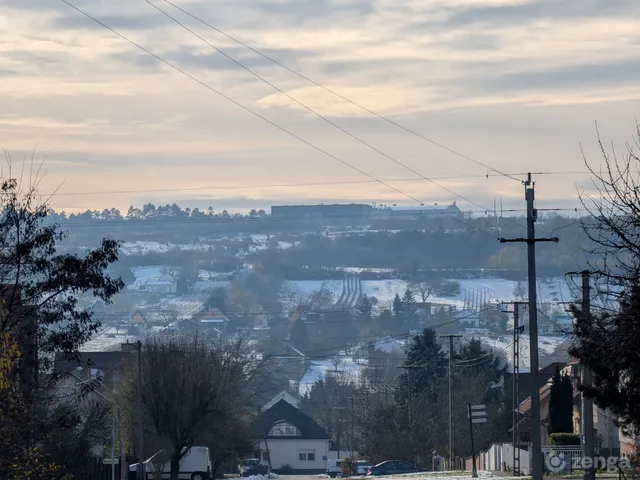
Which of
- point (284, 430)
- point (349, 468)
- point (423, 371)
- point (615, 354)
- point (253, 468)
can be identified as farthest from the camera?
point (284, 430)

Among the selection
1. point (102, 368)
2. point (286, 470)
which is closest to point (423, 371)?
point (102, 368)

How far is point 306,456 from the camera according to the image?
417ft

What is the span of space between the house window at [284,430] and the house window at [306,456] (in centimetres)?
211

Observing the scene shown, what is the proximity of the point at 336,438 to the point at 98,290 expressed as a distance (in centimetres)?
10381

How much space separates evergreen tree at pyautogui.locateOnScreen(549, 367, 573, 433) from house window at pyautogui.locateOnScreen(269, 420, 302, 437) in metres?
72.9

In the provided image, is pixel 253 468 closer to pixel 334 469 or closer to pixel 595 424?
pixel 334 469

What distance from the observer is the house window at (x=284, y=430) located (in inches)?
5010

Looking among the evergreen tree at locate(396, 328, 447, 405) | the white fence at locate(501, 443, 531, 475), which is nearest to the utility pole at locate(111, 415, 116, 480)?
the white fence at locate(501, 443, 531, 475)

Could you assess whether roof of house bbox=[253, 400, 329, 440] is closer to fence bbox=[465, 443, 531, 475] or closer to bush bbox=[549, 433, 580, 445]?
fence bbox=[465, 443, 531, 475]

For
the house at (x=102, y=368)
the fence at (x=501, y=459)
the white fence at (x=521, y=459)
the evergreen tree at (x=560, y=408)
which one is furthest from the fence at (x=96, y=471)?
the evergreen tree at (x=560, y=408)

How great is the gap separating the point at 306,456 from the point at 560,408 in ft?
241

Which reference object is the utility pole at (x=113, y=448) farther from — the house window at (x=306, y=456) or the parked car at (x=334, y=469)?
the house window at (x=306, y=456)

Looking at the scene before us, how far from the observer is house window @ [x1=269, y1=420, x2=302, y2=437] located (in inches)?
5010

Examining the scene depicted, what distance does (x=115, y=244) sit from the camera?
114 ft
